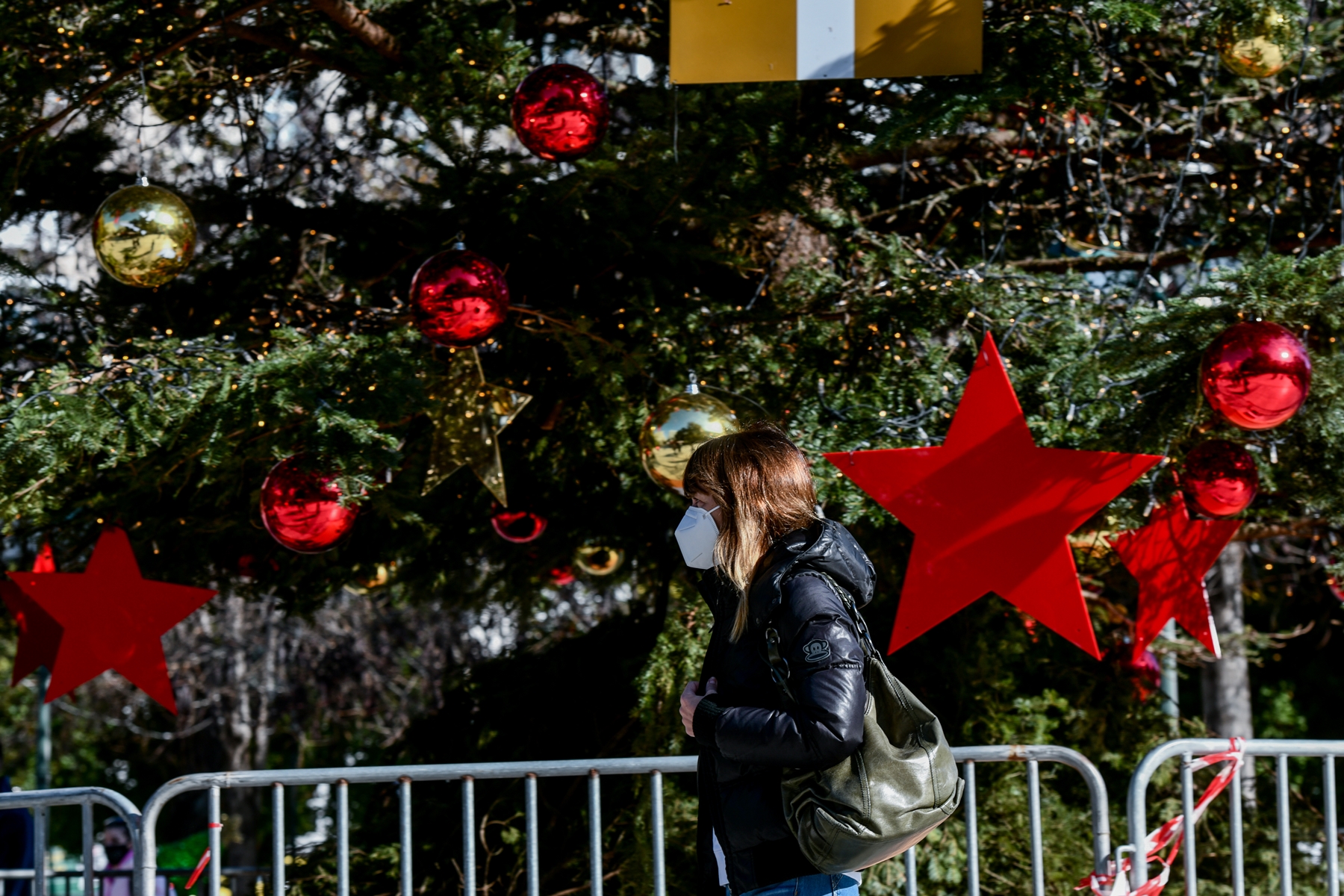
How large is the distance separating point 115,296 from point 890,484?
377 cm

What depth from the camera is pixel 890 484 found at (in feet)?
14.0

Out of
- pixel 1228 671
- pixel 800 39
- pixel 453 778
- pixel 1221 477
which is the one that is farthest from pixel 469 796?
pixel 1228 671

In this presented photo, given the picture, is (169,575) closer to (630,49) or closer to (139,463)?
(139,463)

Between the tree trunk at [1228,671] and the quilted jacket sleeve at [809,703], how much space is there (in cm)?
703

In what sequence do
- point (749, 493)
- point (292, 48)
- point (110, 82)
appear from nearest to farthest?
1. point (749, 493)
2. point (110, 82)
3. point (292, 48)

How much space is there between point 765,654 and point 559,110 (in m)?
2.47

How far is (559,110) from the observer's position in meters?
4.27

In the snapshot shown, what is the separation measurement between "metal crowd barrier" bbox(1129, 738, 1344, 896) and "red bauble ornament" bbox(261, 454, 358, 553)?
2.85 meters

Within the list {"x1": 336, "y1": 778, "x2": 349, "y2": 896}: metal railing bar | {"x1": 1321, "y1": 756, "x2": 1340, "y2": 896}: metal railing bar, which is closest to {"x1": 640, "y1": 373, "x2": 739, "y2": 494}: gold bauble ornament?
{"x1": 336, "y1": 778, "x2": 349, "y2": 896}: metal railing bar

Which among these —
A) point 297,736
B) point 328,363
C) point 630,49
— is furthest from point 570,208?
point 297,736

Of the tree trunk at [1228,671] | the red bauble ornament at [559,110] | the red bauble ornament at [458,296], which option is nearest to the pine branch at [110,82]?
the red bauble ornament at [559,110]

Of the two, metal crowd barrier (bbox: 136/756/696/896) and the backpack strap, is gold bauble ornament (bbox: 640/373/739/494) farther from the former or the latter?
the backpack strap

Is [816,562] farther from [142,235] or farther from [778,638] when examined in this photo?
[142,235]

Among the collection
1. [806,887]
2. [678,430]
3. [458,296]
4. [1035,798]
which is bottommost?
[1035,798]
